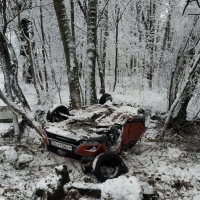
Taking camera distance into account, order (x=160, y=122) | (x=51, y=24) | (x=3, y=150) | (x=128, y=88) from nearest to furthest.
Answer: (x=3, y=150), (x=160, y=122), (x=51, y=24), (x=128, y=88)

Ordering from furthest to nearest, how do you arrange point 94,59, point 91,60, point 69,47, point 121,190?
point 94,59 → point 91,60 → point 69,47 → point 121,190

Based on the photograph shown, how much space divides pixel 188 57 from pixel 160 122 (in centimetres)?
255

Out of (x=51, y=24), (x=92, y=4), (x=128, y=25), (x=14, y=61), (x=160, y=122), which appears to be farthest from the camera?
(x=128, y=25)

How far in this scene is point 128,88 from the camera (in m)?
17.3

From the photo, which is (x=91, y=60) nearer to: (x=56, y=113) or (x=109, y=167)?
(x=56, y=113)

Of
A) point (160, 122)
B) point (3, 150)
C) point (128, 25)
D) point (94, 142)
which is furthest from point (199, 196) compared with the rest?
point (128, 25)

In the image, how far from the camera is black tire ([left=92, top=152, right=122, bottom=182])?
13.0ft

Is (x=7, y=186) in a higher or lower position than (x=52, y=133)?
lower

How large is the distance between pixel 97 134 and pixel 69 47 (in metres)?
3.27

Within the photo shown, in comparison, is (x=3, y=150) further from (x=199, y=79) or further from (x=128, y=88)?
(x=128, y=88)

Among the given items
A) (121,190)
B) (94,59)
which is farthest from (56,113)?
(121,190)

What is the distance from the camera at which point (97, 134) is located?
446cm

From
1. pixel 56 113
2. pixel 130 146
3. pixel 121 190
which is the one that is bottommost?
pixel 130 146

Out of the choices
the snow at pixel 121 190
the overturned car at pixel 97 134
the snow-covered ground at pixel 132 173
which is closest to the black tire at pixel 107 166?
the overturned car at pixel 97 134
